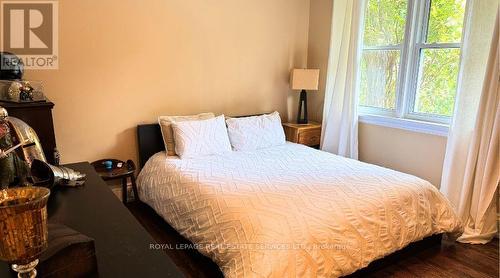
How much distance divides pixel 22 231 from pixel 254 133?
268 centimetres

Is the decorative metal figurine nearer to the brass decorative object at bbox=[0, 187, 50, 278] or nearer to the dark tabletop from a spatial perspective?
the dark tabletop

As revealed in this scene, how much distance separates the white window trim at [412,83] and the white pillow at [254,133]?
1059mm

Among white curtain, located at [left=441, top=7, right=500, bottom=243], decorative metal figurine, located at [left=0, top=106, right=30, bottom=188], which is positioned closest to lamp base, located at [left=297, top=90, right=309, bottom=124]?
white curtain, located at [left=441, top=7, right=500, bottom=243]

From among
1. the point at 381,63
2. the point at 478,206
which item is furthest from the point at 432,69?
the point at 478,206

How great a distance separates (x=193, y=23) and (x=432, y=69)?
2.27 m

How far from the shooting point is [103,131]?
9.82 ft

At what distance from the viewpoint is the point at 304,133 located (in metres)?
3.73

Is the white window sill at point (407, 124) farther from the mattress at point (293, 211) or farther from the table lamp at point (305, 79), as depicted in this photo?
the mattress at point (293, 211)

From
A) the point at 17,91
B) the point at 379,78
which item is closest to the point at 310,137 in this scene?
the point at 379,78

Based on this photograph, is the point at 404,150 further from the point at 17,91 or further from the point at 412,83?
the point at 17,91

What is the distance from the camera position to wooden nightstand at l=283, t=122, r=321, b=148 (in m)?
3.70

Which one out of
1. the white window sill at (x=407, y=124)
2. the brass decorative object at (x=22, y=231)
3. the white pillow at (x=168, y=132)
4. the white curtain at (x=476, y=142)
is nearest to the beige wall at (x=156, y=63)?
the white pillow at (x=168, y=132)

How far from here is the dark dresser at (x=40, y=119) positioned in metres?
2.09

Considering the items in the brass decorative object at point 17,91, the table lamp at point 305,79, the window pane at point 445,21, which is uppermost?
the window pane at point 445,21
